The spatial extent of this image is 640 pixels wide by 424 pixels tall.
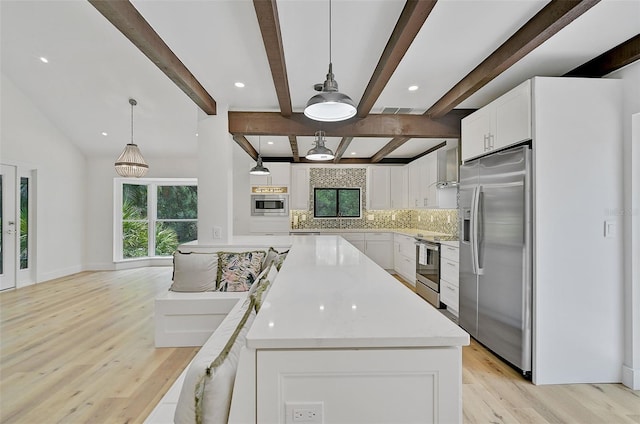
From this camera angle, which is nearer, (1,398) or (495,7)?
(495,7)

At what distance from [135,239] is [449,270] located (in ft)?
21.2

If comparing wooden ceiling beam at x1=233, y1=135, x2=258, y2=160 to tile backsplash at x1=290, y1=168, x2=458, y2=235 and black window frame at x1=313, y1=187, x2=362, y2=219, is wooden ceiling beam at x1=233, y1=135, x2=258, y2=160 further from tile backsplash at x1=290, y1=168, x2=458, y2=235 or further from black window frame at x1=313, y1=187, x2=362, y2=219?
black window frame at x1=313, y1=187, x2=362, y2=219

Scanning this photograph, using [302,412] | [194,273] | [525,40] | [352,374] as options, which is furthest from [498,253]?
[194,273]

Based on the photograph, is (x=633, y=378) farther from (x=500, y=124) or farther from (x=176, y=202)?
(x=176, y=202)

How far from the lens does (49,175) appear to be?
5.80 meters

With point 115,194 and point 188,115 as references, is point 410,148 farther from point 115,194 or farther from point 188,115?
point 115,194

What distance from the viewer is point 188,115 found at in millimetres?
5496

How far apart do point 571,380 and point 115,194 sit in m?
7.85

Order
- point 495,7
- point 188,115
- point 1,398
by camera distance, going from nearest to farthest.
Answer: point 495,7, point 1,398, point 188,115

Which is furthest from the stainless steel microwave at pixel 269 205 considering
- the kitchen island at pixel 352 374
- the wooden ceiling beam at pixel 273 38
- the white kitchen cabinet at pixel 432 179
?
the kitchen island at pixel 352 374

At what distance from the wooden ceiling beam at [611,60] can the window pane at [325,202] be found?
474 cm

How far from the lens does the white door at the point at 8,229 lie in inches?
201

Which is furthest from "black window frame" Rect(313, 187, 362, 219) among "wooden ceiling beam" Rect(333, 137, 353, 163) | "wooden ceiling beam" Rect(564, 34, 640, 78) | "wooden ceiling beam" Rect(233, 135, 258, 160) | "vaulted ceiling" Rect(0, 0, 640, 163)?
"wooden ceiling beam" Rect(564, 34, 640, 78)

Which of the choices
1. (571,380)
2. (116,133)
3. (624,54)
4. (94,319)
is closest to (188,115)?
(116,133)
